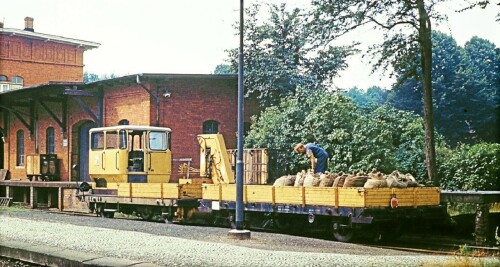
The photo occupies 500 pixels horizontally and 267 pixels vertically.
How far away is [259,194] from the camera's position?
15.7 m

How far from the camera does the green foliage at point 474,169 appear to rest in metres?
21.1

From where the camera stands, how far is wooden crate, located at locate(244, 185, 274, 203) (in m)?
15.4

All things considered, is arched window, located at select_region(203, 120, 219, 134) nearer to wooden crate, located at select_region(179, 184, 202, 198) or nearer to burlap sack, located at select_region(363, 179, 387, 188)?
wooden crate, located at select_region(179, 184, 202, 198)

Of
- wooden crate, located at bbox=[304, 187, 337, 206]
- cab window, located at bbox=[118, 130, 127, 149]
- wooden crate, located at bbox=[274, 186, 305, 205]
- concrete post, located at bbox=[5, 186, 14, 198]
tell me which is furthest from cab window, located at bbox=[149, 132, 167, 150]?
concrete post, located at bbox=[5, 186, 14, 198]

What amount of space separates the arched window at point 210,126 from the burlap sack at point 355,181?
1328cm

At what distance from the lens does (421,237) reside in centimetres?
1553

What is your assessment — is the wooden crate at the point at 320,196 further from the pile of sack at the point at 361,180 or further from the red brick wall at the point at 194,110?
the red brick wall at the point at 194,110

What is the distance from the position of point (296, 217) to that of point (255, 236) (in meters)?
1.69

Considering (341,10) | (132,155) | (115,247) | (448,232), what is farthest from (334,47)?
(115,247)

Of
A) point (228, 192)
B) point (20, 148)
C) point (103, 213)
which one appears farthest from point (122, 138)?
point (20, 148)

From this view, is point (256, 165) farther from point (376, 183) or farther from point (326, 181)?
point (376, 183)

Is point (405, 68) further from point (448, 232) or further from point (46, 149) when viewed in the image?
point (46, 149)

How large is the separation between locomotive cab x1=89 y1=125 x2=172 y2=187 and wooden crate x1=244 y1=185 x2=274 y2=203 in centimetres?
525

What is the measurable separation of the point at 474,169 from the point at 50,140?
2048 cm
